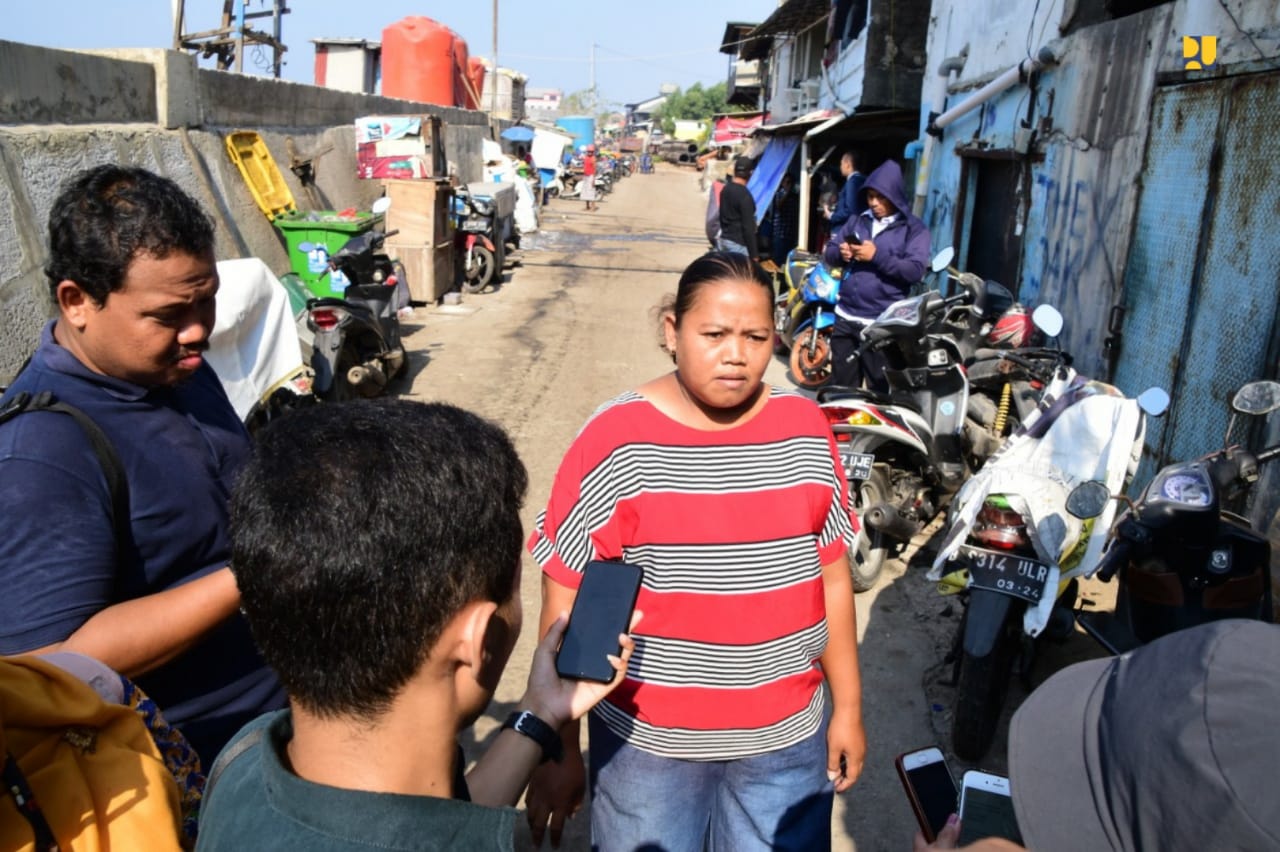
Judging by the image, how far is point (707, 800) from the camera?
1.97 m

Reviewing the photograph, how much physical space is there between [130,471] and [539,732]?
849 millimetres

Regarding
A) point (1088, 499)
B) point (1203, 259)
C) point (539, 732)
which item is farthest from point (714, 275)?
point (1203, 259)

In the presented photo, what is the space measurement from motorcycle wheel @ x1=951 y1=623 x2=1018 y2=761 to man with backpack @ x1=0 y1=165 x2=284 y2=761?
2.29 metres

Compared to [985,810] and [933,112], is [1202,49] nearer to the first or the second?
[985,810]

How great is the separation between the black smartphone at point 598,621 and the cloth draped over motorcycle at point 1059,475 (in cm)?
205

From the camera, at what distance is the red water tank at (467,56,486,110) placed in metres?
24.7

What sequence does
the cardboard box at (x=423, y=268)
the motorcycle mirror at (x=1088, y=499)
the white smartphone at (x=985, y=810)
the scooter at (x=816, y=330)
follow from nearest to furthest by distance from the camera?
the white smartphone at (x=985, y=810)
the motorcycle mirror at (x=1088, y=499)
the scooter at (x=816, y=330)
the cardboard box at (x=423, y=268)

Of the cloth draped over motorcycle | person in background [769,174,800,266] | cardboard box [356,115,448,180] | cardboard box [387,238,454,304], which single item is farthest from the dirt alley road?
cardboard box [356,115,448,180]

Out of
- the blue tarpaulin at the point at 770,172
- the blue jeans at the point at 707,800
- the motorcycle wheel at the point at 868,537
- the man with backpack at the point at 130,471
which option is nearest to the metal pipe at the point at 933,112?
the blue tarpaulin at the point at 770,172

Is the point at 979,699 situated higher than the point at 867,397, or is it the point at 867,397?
the point at 867,397

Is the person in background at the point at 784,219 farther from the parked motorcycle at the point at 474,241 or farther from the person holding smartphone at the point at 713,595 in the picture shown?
the person holding smartphone at the point at 713,595

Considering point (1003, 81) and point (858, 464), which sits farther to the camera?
point (1003, 81)

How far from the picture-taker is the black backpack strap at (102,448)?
59.0 inches

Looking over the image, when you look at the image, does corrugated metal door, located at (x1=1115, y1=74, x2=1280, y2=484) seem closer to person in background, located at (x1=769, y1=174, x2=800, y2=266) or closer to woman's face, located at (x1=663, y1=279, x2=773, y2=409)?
woman's face, located at (x1=663, y1=279, x2=773, y2=409)
